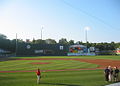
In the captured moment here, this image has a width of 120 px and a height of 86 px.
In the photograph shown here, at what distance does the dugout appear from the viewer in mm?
73500

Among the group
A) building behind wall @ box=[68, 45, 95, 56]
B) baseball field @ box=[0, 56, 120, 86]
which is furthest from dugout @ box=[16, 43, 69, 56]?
baseball field @ box=[0, 56, 120, 86]

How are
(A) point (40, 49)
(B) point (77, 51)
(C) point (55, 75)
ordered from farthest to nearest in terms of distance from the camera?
1. (A) point (40, 49)
2. (B) point (77, 51)
3. (C) point (55, 75)

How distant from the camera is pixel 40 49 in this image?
7550 cm

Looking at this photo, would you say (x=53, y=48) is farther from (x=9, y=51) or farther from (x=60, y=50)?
(x=9, y=51)

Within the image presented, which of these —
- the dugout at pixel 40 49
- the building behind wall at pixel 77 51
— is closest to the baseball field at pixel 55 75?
the building behind wall at pixel 77 51

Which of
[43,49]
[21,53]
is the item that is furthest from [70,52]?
[21,53]

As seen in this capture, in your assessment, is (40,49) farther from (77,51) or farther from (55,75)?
(55,75)

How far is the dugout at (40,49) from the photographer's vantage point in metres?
73.5

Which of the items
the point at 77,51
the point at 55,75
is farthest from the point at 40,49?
the point at 55,75

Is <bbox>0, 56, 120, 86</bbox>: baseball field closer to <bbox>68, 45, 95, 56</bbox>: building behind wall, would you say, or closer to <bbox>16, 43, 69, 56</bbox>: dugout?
<bbox>68, 45, 95, 56</bbox>: building behind wall

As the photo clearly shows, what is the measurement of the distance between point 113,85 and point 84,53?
5990 cm

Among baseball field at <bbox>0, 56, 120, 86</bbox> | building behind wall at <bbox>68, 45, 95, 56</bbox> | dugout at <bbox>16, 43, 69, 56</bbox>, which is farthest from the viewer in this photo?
dugout at <bbox>16, 43, 69, 56</bbox>

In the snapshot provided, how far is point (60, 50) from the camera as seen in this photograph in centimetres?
7738

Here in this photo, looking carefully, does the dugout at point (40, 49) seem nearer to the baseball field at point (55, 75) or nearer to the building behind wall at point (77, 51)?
the building behind wall at point (77, 51)
